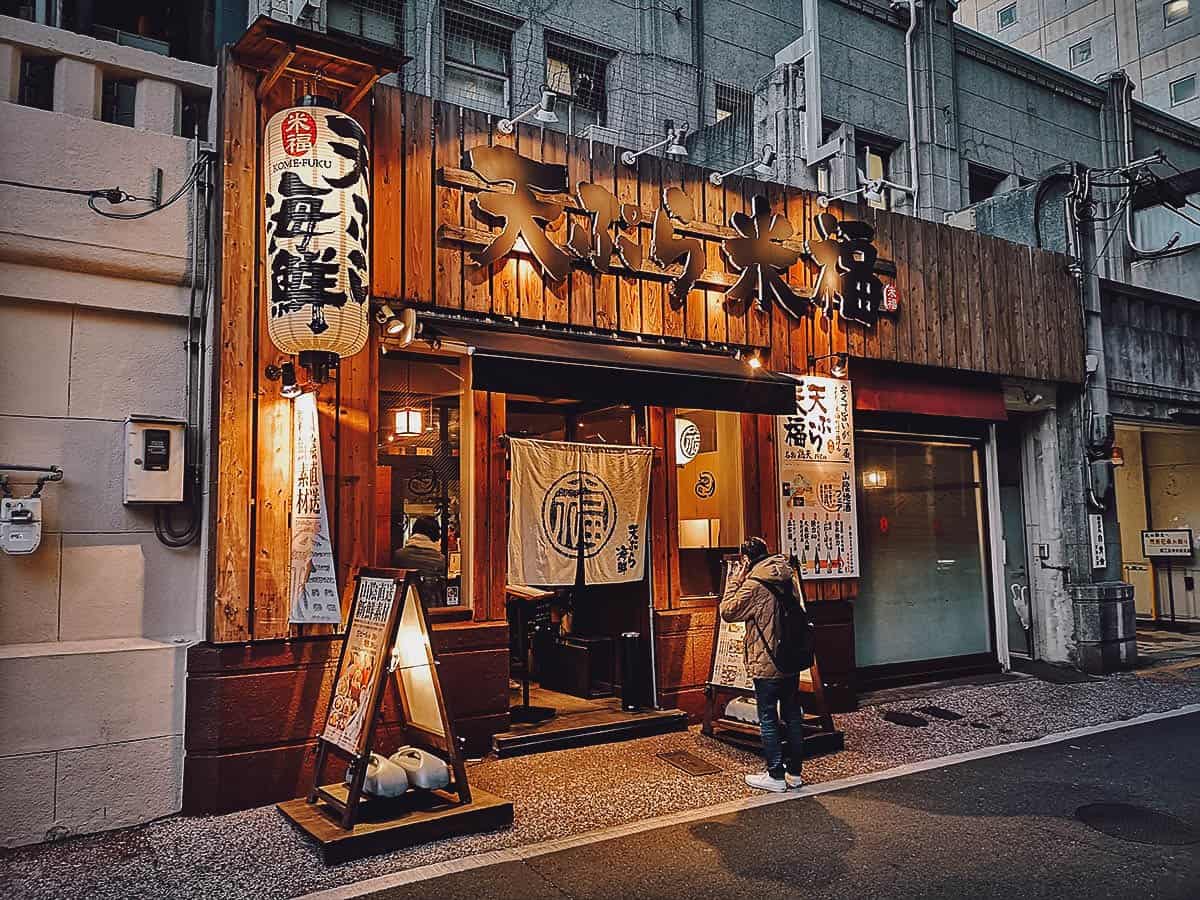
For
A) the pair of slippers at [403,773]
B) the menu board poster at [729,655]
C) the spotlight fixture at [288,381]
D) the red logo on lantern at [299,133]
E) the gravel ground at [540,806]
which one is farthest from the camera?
the menu board poster at [729,655]

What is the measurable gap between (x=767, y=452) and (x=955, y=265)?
4451 millimetres

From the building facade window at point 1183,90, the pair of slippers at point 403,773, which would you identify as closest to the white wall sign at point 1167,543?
the pair of slippers at point 403,773

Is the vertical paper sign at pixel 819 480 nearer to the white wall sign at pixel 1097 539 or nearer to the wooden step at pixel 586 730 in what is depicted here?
the wooden step at pixel 586 730

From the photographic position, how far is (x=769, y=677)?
25.8 feet

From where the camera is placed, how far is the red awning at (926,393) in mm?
11797

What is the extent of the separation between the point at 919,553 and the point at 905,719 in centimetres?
306

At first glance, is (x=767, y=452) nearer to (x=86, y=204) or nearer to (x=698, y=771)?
(x=698, y=771)

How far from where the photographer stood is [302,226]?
7.14 metres

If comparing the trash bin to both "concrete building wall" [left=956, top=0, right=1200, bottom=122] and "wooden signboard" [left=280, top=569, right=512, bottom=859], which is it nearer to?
"wooden signboard" [left=280, top=569, right=512, bottom=859]

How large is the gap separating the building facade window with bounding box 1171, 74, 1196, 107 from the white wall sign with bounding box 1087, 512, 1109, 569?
24.8 metres

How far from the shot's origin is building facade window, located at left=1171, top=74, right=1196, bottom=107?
101ft

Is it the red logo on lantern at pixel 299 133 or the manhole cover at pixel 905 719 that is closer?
the red logo on lantern at pixel 299 133

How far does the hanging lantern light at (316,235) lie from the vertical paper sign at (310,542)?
663mm

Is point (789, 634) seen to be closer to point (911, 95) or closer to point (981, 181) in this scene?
point (911, 95)
